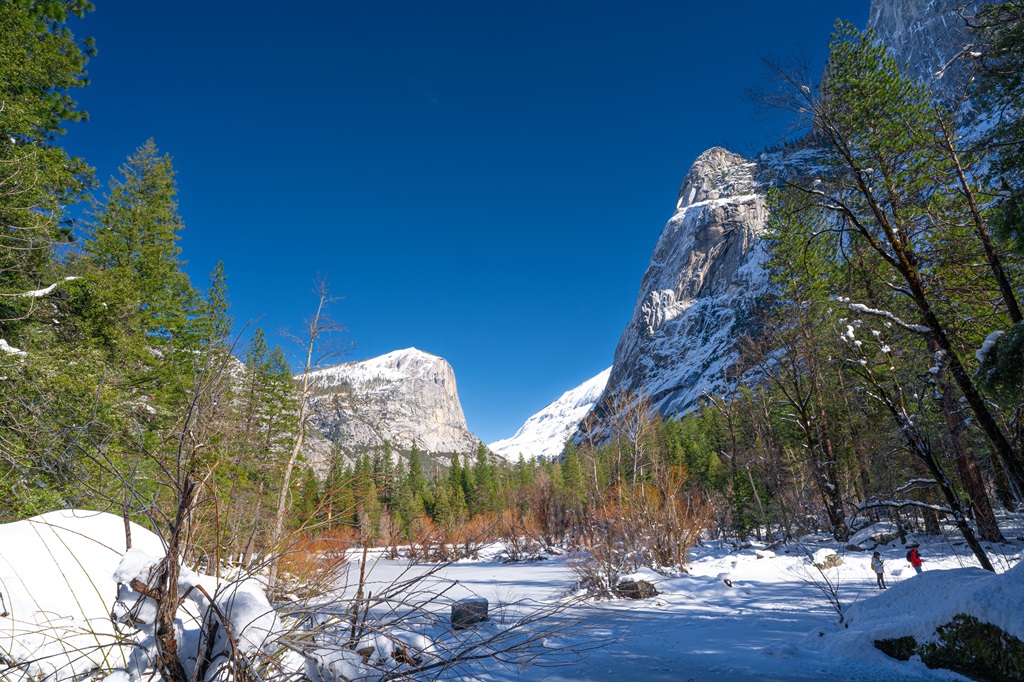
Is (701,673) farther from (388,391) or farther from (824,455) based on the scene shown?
(824,455)

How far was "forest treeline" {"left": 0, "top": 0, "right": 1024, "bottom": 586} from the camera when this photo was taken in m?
2.55

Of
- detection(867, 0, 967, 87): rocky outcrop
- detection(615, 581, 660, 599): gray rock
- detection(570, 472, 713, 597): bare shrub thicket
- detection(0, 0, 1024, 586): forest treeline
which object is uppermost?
detection(867, 0, 967, 87): rocky outcrop

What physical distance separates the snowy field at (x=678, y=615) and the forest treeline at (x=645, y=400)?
1.53ft

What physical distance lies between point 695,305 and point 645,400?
166785 millimetres

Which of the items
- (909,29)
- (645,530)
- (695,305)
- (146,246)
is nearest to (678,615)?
(645,530)

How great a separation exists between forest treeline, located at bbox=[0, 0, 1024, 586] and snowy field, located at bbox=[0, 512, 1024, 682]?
1.53 feet

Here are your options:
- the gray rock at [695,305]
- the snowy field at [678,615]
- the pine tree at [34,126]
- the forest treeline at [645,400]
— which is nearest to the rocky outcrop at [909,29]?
the gray rock at [695,305]

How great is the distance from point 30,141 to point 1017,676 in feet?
61.0

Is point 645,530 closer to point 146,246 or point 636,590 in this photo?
point 636,590

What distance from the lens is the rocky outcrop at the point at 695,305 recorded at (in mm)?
144875

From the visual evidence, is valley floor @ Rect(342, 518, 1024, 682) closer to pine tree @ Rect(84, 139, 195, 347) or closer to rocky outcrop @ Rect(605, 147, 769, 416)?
pine tree @ Rect(84, 139, 195, 347)

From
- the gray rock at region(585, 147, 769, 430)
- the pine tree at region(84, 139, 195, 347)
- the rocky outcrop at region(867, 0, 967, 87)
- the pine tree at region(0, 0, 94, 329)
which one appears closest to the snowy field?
the pine tree at region(0, 0, 94, 329)

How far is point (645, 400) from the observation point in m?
17.3

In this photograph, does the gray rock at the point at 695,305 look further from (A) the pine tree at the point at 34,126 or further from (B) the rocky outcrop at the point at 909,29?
(A) the pine tree at the point at 34,126
